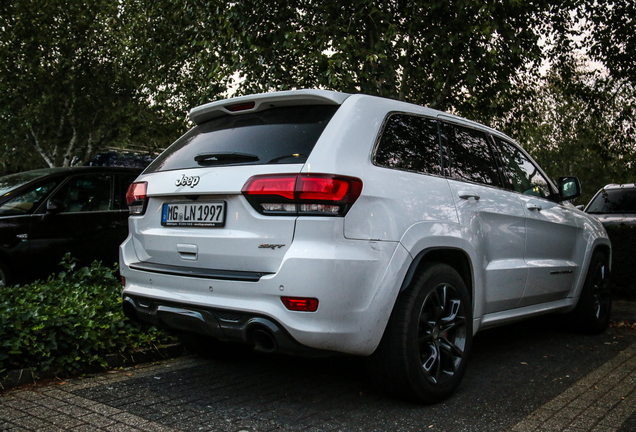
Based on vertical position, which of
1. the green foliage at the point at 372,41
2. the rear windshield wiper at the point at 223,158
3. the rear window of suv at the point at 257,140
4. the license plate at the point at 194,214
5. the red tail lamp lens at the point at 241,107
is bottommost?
the license plate at the point at 194,214

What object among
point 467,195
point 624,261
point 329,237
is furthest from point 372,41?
point 329,237

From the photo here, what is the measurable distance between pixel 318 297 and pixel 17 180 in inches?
212

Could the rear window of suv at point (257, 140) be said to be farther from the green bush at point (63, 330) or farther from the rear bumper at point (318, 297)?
the green bush at point (63, 330)

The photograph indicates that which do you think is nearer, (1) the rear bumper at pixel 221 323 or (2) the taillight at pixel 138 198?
(1) the rear bumper at pixel 221 323

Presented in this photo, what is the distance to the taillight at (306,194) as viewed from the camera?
3020 mm

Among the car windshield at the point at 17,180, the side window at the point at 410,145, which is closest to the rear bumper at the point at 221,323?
the side window at the point at 410,145

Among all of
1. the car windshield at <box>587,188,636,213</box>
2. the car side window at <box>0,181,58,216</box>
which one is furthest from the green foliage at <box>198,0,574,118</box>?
the car side window at <box>0,181,58,216</box>

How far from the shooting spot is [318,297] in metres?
2.97

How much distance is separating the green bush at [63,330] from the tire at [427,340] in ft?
6.69

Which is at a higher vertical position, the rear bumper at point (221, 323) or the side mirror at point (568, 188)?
the side mirror at point (568, 188)

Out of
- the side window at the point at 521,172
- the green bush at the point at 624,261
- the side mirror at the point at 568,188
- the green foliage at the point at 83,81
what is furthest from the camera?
the green foliage at the point at 83,81

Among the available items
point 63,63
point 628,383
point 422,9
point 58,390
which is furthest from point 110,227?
point 63,63

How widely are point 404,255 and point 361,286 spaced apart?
0.36 meters

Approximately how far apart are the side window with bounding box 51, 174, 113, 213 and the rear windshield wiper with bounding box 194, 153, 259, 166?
12.9ft
